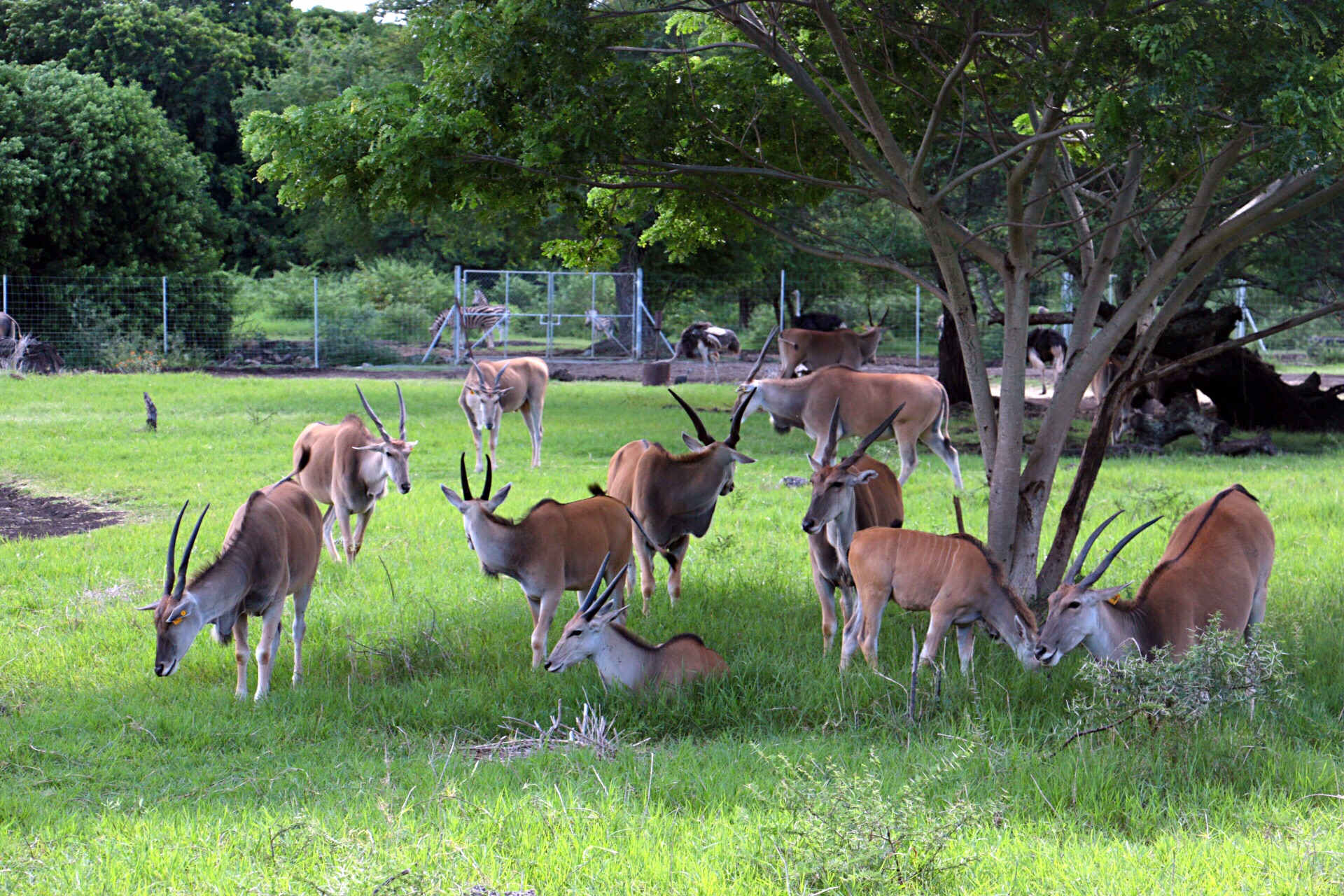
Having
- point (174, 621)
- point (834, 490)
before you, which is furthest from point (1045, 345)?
point (174, 621)

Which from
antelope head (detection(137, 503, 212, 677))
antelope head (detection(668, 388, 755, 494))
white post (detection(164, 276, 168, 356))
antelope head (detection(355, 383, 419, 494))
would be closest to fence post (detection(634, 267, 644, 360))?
white post (detection(164, 276, 168, 356))

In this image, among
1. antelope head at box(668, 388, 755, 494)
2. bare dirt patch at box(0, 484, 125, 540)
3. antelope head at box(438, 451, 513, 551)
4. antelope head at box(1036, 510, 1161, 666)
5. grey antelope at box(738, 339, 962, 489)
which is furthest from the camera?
grey antelope at box(738, 339, 962, 489)

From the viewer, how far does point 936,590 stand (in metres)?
5.70

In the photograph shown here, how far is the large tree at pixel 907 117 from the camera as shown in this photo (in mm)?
5297

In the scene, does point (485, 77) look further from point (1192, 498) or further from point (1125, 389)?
point (1192, 498)

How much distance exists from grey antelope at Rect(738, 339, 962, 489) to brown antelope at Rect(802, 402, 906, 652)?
4.65 meters

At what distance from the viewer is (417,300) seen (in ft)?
104

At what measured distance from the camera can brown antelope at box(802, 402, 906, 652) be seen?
243 inches

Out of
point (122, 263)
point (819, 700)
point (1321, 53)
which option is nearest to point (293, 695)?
point (819, 700)

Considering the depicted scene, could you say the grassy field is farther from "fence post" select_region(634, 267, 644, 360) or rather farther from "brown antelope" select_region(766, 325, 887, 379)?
"fence post" select_region(634, 267, 644, 360)

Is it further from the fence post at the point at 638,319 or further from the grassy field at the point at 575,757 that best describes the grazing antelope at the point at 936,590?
the fence post at the point at 638,319

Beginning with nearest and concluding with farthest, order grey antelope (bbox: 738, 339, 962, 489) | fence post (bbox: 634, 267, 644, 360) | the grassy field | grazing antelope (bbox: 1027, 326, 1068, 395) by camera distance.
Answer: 1. the grassy field
2. grey antelope (bbox: 738, 339, 962, 489)
3. grazing antelope (bbox: 1027, 326, 1068, 395)
4. fence post (bbox: 634, 267, 644, 360)

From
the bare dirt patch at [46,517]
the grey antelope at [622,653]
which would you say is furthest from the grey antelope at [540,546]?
the bare dirt patch at [46,517]

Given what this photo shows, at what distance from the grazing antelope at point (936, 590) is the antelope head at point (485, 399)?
7.94m
